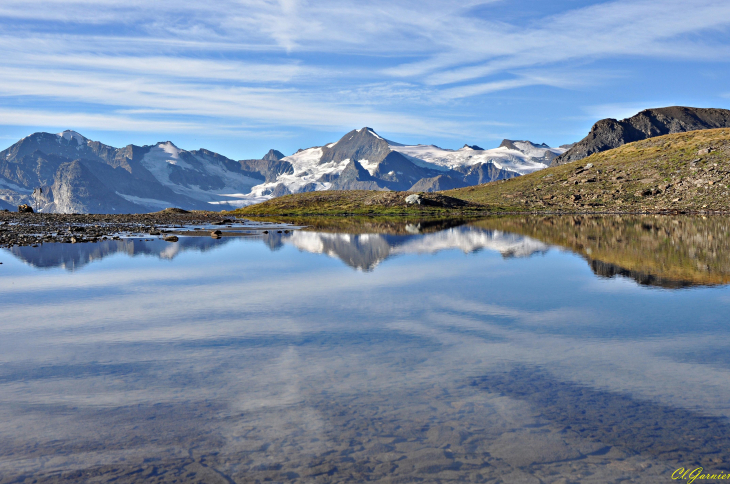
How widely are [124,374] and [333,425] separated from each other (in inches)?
280

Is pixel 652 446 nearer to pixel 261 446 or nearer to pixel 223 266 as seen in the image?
pixel 261 446

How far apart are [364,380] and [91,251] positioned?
43.4 meters

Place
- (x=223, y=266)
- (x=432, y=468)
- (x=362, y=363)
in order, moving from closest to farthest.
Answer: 1. (x=432, y=468)
2. (x=362, y=363)
3. (x=223, y=266)

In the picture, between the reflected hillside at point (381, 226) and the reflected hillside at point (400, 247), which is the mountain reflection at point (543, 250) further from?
the reflected hillside at point (381, 226)

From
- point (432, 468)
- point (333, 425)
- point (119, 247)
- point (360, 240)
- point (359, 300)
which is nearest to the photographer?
point (432, 468)

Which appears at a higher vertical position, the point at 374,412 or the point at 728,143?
the point at 728,143

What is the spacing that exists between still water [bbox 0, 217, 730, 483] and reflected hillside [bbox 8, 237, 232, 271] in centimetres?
976

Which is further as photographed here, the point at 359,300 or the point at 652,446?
the point at 359,300

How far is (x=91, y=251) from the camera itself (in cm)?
5025

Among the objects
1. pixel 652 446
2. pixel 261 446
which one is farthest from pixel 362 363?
pixel 652 446

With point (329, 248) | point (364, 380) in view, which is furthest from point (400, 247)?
point (364, 380)

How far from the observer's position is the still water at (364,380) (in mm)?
10477

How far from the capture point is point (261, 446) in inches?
436

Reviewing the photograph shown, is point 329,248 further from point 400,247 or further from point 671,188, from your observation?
point 671,188
